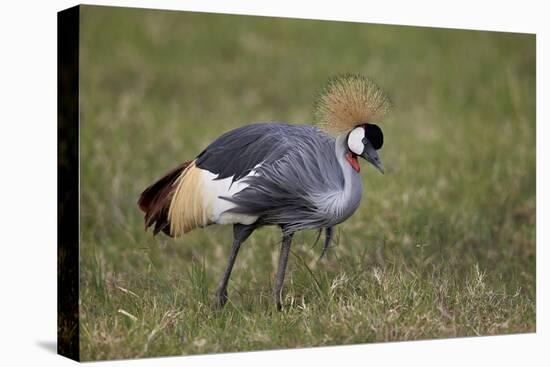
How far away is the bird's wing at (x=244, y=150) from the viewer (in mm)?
5641

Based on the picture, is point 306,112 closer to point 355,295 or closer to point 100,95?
point 100,95

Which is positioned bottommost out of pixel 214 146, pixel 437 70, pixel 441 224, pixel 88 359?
pixel 88 359

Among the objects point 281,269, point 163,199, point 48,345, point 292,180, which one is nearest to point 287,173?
point 292,180

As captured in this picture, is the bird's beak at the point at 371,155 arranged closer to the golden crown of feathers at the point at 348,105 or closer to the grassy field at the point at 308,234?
the golden crown of feathers at the point at 348,105

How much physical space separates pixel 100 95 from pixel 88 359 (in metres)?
5.01

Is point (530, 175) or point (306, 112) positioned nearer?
point (530, 175)

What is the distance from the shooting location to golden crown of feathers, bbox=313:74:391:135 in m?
5.71

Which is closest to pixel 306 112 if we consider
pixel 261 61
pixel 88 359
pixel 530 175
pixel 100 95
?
pixel 261 61

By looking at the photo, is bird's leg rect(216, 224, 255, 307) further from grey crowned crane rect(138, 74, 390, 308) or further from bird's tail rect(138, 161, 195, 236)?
A: bird's tail rect(138, 161, 195, 236)

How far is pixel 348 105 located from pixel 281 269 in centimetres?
93

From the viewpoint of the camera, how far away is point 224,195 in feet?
18.5

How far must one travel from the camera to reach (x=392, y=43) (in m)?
11.3

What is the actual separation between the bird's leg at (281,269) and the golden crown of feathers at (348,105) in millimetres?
617

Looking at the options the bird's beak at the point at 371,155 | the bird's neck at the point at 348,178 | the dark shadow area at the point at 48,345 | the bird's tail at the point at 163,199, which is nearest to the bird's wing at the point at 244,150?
the bird's tail at the point at 163,199
